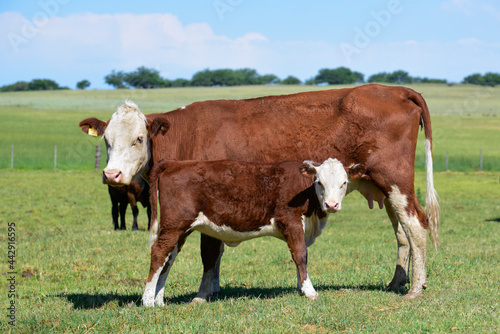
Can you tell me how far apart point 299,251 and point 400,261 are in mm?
2077

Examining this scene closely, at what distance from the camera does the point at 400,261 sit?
8422 millimetres

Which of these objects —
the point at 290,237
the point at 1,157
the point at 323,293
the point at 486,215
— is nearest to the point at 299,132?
the point at 290,237

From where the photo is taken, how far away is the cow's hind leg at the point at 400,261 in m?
8.23

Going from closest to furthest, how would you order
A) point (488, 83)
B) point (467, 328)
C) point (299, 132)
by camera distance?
1. point (467, 328)
2. point (299, 132)
3. point (488, 83)

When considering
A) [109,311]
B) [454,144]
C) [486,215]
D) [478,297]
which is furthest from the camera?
[454,144]

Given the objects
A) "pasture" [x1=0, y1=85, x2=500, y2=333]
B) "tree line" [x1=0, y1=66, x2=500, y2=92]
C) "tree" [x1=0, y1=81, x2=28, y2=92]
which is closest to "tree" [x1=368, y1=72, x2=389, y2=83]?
"tree line" [x1=0, y1=66, x2=500, y2=92]

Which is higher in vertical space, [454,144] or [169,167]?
[169,167]

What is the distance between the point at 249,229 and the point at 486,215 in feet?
46.3

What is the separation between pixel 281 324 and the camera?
5855 millimetres

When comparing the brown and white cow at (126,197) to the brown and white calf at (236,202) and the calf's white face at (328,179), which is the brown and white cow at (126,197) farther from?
the calf's white face at (328,179)

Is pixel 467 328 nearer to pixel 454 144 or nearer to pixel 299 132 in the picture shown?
pixel 299 132

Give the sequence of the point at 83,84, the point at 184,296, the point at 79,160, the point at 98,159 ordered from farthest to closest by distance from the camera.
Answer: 1. the point at 83,84
2. the point at 79,160
3. the point at 98,159
4. the point at 184,296

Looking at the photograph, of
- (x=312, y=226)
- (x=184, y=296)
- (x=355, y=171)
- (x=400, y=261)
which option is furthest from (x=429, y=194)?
(x=184, y=296)

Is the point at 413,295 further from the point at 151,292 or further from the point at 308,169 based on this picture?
the point at 151,292
